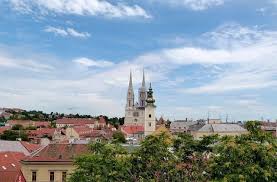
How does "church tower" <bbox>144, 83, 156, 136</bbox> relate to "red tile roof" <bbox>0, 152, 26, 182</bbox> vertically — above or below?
above

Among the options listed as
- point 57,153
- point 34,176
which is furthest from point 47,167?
point 57,153

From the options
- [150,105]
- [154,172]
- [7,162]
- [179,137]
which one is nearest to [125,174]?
[154,172]

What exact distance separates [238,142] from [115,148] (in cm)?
729

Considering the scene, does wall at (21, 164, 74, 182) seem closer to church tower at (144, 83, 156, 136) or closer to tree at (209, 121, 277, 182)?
tree at (209, 121, 277, 182)

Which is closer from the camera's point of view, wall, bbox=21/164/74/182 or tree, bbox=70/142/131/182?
tree, bbox=70/142/131/182

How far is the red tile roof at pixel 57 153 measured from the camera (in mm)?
43969

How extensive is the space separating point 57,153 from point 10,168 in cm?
637

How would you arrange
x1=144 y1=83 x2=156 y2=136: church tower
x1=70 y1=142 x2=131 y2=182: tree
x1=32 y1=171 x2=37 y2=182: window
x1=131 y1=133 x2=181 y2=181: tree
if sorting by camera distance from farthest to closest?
x1=144 y1=83 x2=156 y2=136: church tower
x1=32 y1=171 x2=37 y2=182: window
x1=70 y1=142 x2=131 y2=182: tree
x1=131 y1=133 x2=181 y2=181: tree

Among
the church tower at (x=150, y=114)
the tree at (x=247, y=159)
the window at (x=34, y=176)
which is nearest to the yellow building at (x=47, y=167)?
the window at (x=34, y=176)

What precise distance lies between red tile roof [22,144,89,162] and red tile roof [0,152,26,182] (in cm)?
170

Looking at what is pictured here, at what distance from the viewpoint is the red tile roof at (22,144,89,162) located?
1731 inches

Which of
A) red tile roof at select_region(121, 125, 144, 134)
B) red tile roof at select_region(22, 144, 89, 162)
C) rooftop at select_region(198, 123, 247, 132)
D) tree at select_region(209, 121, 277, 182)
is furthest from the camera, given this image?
red tile roof at select_region(121, 125, 144, 134)

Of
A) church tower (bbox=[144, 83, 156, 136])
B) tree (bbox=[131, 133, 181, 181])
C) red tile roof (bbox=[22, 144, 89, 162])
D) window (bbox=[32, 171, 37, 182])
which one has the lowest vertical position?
window (bbox=[32, 171, 37, 182])

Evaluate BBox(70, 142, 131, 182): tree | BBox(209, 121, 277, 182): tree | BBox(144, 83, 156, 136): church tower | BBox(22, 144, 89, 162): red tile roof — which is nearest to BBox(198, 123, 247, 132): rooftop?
BBox(144, 83, 156, 136): church tower
